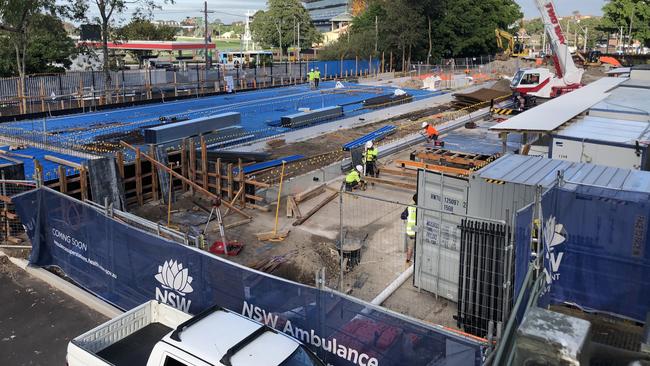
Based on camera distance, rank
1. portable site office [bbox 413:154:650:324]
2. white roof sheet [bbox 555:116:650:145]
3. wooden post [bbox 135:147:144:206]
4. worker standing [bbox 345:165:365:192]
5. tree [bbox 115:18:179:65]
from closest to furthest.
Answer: portable site office [bbox 413:154:650:324], white roof sheet [bbox 555:116:650:145], worker standing [bbox 345:165:365:192], wooden post [bbox 135:147:144:206], tree [bbox 115:18:179:65]

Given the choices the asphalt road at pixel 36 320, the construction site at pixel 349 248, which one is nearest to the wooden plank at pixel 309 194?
the construction site at pixel 349 248

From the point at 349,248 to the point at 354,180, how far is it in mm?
5022

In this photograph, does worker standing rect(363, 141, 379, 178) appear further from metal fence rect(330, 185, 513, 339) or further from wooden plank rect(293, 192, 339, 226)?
metal fence rect(330, 185, 513, 339)

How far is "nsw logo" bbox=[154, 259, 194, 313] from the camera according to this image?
8.41 metres

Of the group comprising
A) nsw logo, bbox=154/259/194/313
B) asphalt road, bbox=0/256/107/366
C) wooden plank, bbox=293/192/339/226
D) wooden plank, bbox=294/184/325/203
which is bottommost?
asphalt road, bbox=0/256/107/366

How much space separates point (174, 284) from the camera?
28.1ft

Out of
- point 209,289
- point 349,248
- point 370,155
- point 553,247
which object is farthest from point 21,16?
→ point 553,247

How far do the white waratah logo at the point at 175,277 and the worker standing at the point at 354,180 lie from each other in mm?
8855

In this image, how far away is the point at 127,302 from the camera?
31.4ft

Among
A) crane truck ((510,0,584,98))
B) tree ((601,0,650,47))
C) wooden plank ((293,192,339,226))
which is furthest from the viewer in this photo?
tree ((601,0,650,47))

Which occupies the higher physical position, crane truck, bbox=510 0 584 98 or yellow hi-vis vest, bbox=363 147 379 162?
crane truck, bbox=510 0 584 98

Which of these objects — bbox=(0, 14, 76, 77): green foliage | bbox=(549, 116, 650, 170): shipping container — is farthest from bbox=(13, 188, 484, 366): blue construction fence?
bbox=(0, 14, 76, 77): green foliage

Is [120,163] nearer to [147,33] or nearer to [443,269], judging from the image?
[443,269]

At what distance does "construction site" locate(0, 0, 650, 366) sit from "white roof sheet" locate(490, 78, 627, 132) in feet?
0.45
